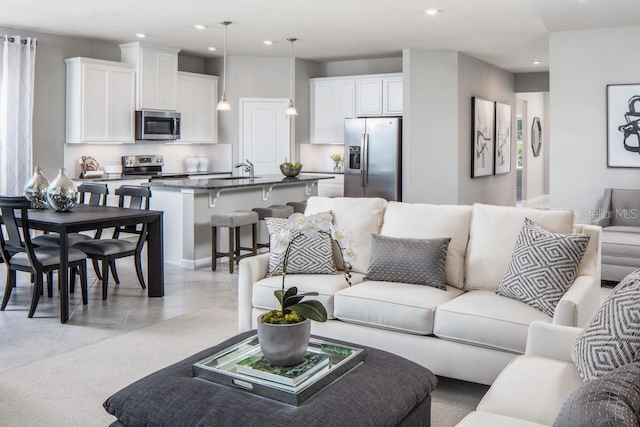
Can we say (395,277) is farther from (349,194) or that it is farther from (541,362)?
(349,194)

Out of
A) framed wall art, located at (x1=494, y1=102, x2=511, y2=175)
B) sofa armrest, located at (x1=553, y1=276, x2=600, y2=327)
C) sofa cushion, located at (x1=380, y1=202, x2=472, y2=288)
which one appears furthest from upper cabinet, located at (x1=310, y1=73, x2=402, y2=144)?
sofa armrest, located at (x1=553, y1=276, x2=600, y2=327)

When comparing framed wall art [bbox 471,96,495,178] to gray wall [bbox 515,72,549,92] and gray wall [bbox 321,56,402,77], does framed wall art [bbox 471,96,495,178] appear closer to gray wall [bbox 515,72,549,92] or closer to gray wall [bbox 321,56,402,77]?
gray wall [bbox 321,56,402,77]

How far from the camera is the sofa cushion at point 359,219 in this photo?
13.0 ft

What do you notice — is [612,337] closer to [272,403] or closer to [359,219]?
[272,403]

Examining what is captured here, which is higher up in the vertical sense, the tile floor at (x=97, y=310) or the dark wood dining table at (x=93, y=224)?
the dark wood dining table at (x=93, y=224)

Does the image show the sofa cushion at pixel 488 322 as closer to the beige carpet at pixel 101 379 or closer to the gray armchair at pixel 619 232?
the beige carpet at pixel 101 379

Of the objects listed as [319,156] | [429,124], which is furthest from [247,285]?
[319,156]

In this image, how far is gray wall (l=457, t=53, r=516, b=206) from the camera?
8.70 m

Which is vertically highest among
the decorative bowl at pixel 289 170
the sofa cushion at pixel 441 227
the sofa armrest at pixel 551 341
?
the decorative bowl at pixel 289 170

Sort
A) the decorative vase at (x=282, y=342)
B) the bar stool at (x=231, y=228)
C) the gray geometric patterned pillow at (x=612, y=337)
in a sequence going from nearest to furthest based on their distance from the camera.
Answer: the gray geometric patterned pillow at (x=612, y=337), the decorative vase at (x=282, y=342), the bar stool at (x=231, y=228)

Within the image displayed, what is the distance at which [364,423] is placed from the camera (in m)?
2.07

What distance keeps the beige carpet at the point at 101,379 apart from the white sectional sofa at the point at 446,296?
27 cm

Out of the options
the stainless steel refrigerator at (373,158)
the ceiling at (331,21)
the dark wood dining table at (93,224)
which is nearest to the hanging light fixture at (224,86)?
the ceiling at (331,21)

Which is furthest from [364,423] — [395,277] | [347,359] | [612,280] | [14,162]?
[14,162]
